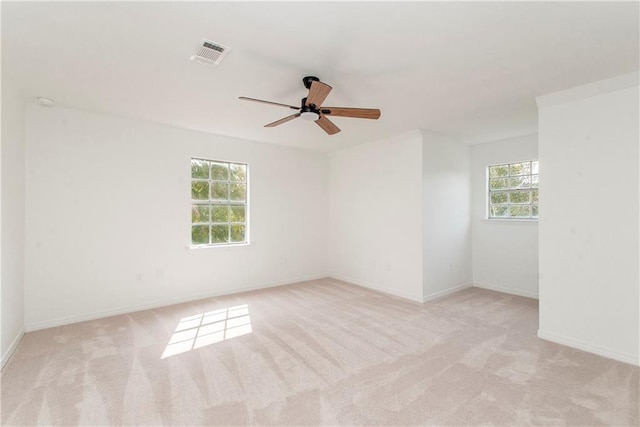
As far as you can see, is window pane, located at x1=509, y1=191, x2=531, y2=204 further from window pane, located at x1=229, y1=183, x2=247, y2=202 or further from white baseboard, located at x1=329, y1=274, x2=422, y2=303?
window pane, located at x1=229, y1=183, x2=247, y2=202

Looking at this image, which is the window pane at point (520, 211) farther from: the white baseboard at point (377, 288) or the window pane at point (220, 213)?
the window pane at point (220, 213)

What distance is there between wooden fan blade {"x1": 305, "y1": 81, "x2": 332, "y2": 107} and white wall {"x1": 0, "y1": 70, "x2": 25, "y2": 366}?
2.67 meters

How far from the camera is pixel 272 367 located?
8.46 ft

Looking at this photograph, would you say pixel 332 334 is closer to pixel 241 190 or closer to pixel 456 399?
pixel 456 399

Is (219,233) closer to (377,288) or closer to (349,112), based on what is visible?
(377,288)

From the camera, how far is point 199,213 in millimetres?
4703

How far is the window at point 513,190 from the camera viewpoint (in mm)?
4834

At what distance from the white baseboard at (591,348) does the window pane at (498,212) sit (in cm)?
245

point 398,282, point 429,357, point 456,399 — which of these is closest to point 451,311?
point 398,282

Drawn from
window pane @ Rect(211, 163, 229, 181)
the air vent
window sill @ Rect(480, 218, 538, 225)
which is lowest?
window sill @ Rect(480, 218, 538, 225)

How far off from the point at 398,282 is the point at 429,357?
6.89 feet

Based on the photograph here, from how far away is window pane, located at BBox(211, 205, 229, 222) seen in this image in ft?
15.9

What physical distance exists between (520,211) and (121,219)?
6.01 metres

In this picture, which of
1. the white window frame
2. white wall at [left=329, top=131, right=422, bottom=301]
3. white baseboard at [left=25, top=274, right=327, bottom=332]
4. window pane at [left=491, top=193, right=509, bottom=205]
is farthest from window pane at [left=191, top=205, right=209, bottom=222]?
window pane at [left=491, top=193, right=509, bottom=205]
